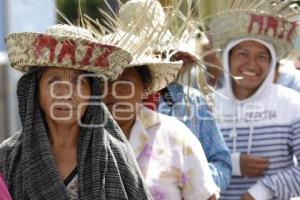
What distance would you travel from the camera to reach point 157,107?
464 centimetres

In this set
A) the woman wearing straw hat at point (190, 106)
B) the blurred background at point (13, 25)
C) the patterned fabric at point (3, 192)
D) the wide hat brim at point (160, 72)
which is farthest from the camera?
the blurred background at point (13, 25)

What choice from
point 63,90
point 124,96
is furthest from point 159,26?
point 63,90

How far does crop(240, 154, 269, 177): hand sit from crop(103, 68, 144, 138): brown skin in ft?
3.43

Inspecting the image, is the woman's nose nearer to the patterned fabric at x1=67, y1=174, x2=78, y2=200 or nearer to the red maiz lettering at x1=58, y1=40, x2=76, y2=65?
the red maiz lettering at x1=58, y1=40, x2=76, y2=65

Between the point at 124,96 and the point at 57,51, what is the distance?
65 cm

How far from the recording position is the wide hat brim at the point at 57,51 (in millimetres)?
3467

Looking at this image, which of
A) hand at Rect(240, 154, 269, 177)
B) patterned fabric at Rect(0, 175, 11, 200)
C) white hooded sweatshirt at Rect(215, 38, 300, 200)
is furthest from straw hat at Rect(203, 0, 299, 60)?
patterned fabric at Rect(0, 175, 11, 200)

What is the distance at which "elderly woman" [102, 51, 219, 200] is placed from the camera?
404 centimetres

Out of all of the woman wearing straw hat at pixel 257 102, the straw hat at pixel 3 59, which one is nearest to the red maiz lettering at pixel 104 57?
the woman wearing straw hat at pixel 257 102

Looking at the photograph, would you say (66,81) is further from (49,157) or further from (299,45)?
(299,45)

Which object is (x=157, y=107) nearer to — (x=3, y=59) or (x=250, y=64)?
(x=250, y=64)

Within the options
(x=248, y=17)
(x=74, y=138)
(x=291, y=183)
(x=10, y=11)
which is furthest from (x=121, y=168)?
(x=10, y=11)

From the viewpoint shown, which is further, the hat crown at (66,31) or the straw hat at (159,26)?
the straw hat at (159,26)

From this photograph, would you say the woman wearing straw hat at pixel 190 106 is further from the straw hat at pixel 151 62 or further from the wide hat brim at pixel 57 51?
the wide hat brim at pixel 57 51
